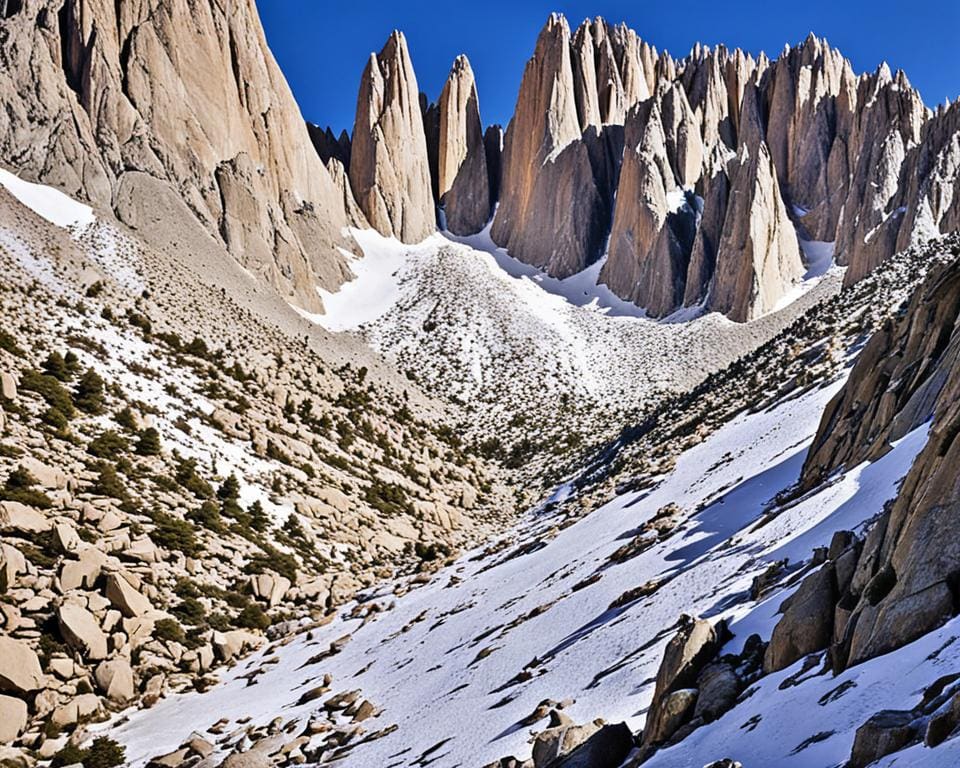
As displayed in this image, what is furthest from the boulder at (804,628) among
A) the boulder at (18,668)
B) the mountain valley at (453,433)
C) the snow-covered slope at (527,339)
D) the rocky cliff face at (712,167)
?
the rocky cliff face at (712,167)

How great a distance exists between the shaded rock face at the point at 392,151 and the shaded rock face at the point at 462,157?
173 inches

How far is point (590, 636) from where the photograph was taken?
544 inches

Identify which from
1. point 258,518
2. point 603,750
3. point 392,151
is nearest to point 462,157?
point 392,151

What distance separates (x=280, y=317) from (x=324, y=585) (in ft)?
115

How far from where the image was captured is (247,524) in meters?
28.2

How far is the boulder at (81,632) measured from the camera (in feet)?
62.7

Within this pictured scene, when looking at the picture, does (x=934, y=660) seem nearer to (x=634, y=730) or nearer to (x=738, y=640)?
(x=738, y=640)

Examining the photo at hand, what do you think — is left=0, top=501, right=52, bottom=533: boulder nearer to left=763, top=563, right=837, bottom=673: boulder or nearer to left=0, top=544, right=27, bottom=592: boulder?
left=0, top=544, right=27, bottom=592: boulder

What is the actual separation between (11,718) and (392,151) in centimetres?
9356

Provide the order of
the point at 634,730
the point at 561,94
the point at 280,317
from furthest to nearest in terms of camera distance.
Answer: the point at 561,94 → the point at 280,317 → the point at 634,730

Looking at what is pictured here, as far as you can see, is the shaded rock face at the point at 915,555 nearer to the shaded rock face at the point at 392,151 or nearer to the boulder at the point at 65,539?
the boulder at the point at 65,539

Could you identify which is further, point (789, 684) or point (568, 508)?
point (568, 508)

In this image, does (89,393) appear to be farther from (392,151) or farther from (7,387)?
(392,151)

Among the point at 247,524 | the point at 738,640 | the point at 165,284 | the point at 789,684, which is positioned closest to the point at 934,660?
the point at 789,684
